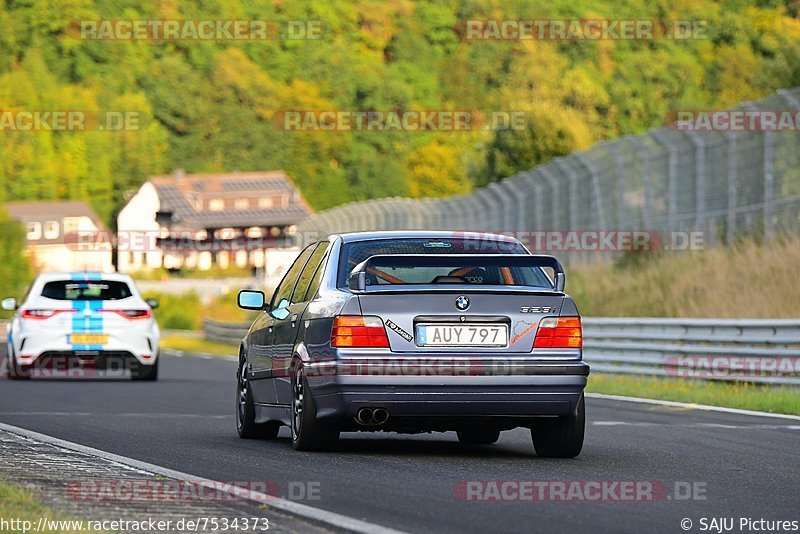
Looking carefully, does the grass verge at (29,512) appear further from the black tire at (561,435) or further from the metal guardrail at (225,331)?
the metal guardrail at (225,331)

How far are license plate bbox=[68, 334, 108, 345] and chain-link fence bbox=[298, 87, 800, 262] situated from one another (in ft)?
31.3

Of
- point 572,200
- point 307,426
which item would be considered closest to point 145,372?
point 572,200

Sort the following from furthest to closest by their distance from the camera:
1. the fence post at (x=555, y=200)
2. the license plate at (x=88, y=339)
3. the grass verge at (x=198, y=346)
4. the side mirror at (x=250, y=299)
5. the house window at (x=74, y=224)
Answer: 1. the house window at (x=74, y=224)
2. the grass verge at (x=198, y=346)
3. the fence post at (x=555, y=200)
4. the license plate at (x=88, y=339)
5. the side mirror at (x=250, y=299)

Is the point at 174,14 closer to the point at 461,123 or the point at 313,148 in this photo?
the point at 313,148

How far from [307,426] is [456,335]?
1159mm

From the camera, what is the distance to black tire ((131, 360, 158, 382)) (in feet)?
77.9

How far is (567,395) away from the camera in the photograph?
36.3 ft

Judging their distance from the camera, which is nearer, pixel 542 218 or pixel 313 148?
pixel 542 218

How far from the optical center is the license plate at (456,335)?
35.9ft

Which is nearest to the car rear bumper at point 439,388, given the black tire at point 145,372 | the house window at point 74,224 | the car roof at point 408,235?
the car roof at point 408,235

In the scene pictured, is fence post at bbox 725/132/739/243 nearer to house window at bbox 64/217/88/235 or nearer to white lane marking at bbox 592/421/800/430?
white lane marking at bbox 592/421/800/430

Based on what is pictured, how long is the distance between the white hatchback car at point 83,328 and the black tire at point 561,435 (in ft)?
41.6

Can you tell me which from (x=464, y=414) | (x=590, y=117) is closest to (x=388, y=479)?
(x=464, y=414)

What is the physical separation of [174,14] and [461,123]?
1292 inches
